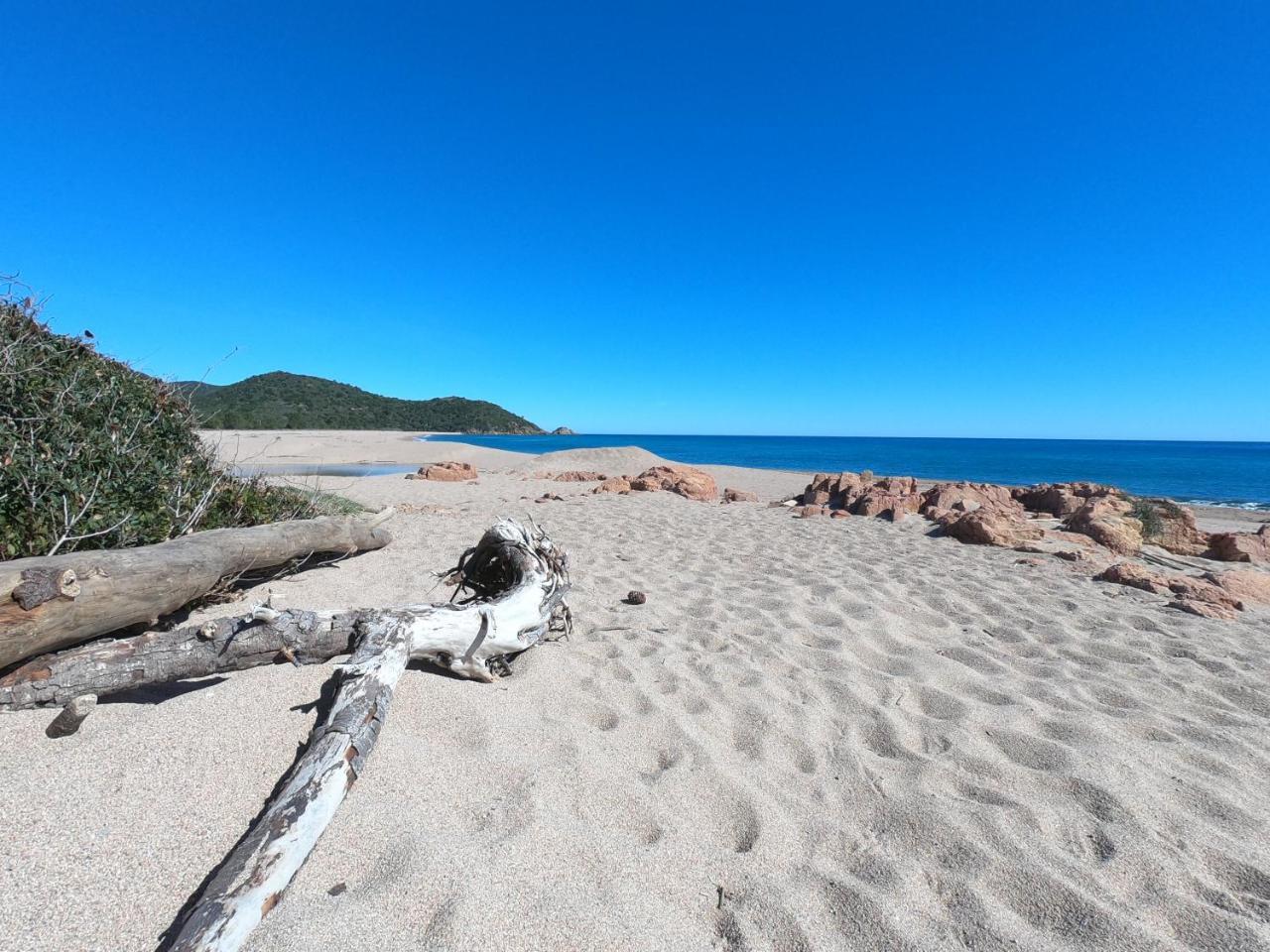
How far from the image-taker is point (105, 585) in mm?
2562

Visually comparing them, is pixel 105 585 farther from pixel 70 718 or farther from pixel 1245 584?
pixel 1245 584

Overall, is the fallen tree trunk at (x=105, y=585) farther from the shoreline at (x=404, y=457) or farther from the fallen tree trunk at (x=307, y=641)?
the shoreline at (x=404, y=457)

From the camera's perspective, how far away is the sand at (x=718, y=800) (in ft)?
5.13

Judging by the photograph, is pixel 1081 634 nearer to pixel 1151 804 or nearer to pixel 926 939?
pixel 1151 804

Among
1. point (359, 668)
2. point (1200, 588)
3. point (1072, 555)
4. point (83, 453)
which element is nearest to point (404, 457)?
point (83, 453)

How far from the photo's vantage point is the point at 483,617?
119 inches

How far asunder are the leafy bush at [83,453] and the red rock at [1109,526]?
942 centimetres

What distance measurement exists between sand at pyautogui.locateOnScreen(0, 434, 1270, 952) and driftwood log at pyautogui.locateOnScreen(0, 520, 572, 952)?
106mm

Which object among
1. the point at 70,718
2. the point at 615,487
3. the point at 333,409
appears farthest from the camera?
the point at 333,409

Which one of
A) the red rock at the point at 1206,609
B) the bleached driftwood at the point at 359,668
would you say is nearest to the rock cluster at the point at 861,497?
the red rock at the point at 1206,609

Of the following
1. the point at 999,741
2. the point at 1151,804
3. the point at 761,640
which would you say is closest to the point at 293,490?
the point at 761,640

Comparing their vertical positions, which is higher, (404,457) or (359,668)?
(404,457)

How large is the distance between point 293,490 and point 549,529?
10.3ft

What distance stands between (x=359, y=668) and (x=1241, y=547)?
948 centimetres
